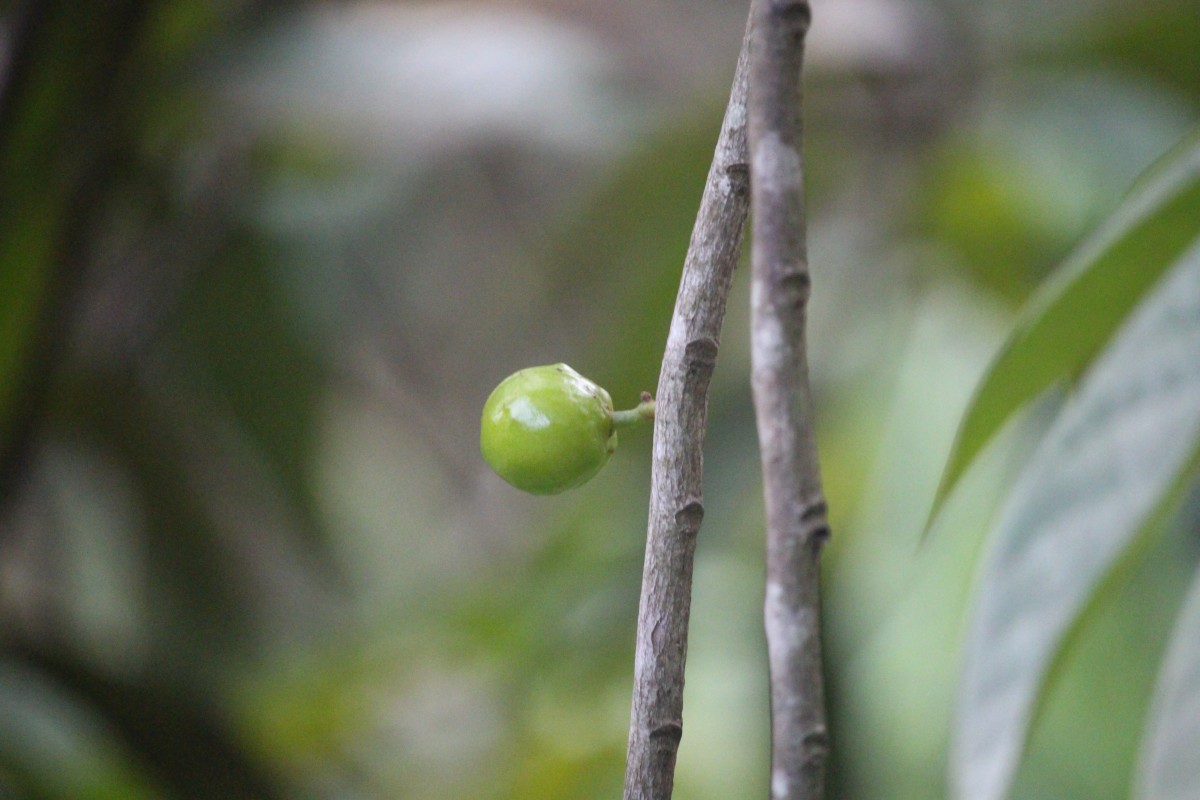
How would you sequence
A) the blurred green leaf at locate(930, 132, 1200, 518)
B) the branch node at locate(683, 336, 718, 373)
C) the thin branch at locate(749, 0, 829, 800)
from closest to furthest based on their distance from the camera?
1. the thin branch at locate(749, 0, 829, 800)
2. the branch node at locate(683, 336, 718, 373)
3. the blurred green leaf at locate(930, 132, 1200, 518)

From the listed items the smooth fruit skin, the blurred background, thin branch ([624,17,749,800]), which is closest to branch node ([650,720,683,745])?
Answer: thin branch ([624,17,749,800])

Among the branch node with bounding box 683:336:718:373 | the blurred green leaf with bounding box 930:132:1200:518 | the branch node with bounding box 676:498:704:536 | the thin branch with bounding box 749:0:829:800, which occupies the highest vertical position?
the blurred green leaf with bounding box 930:132:1200:518

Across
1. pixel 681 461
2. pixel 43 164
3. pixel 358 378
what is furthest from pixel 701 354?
pixel 358 378

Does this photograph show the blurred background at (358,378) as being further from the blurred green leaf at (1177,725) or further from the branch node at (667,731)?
the branch node at (667,731)

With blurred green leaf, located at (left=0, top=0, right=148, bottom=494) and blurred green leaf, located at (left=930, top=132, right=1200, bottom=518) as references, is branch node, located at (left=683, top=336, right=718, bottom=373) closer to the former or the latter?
blurred green leaf, located at (left=930, top=132, right=1200, bottom=518)

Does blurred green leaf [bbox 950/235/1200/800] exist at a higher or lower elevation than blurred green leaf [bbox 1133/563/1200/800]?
higher

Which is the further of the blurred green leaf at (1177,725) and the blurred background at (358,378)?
the blurred background at (358,378)

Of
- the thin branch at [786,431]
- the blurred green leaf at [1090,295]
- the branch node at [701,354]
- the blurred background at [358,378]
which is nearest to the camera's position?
the thin branch at [786,431]

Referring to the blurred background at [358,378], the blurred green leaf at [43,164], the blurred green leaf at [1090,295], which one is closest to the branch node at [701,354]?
the blurred green leaf at [1090,295]
